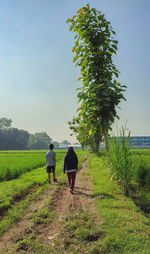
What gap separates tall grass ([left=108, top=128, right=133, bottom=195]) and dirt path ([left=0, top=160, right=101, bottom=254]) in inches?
50.7

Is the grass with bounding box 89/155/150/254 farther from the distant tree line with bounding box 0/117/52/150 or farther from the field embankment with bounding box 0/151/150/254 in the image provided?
the distant tree line with bounding box 0/117/52/150

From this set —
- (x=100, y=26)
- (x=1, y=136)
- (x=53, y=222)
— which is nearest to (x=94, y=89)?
(x=100, y=26)

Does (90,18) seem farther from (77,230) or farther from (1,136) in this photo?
(1,136)

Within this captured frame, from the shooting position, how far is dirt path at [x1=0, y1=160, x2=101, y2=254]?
10.9 feet

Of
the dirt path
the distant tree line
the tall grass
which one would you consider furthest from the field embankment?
the distant tree line

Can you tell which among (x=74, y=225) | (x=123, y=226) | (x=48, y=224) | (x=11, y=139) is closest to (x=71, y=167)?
(x=48, y=224)

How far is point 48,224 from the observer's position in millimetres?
4102

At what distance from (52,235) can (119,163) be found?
10.6 feet

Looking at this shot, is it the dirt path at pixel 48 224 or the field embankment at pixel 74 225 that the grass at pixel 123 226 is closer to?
the field embankment at pixel 74 225

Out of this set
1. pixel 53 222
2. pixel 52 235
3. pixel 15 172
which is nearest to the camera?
pixel 52 235

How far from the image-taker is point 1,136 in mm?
96875

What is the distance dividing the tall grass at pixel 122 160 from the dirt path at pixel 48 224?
1287mm

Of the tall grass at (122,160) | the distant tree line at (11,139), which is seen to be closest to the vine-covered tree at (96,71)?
the tall grass at (122,160)

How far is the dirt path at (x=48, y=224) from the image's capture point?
332 centimetres
